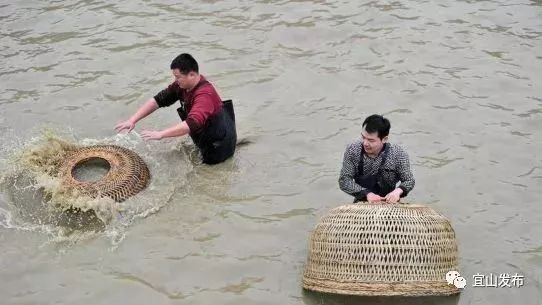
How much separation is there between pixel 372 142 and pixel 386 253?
931 mm

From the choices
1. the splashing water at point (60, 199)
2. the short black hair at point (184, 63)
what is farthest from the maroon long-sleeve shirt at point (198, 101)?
the splashing water at point (60, 199)

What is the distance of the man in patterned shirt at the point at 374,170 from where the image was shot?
16.3ft

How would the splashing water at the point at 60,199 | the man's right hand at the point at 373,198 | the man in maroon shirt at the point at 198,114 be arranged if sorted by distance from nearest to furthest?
1. the man's right hand at the point at 373,198
2. the splashing water at the point at 60,199
3. the man in maroon shirt at the point at 198,114

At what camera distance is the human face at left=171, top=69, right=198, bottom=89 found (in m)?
6.03

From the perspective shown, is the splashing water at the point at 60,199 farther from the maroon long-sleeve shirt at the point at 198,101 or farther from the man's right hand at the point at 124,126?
the maroon long-sleeve shirt at the point at 198,101

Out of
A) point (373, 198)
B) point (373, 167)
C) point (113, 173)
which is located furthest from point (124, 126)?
point (373, 198)

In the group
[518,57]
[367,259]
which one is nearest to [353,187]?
[367,259]

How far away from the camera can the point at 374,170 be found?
5078mm

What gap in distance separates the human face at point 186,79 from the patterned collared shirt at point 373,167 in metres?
1.86

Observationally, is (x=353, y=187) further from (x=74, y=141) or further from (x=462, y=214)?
(x=74, y=141)

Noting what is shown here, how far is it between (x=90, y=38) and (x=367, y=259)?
6671 mm

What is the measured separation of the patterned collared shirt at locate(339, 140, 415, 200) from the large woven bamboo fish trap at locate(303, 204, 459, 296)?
18.4 inches

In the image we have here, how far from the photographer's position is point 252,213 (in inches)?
232

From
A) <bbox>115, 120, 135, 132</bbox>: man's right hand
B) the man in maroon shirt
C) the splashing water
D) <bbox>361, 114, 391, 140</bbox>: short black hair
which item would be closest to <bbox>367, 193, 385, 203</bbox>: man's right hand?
<bbox>361, 114, 391, 140</bbox>: short black hair
